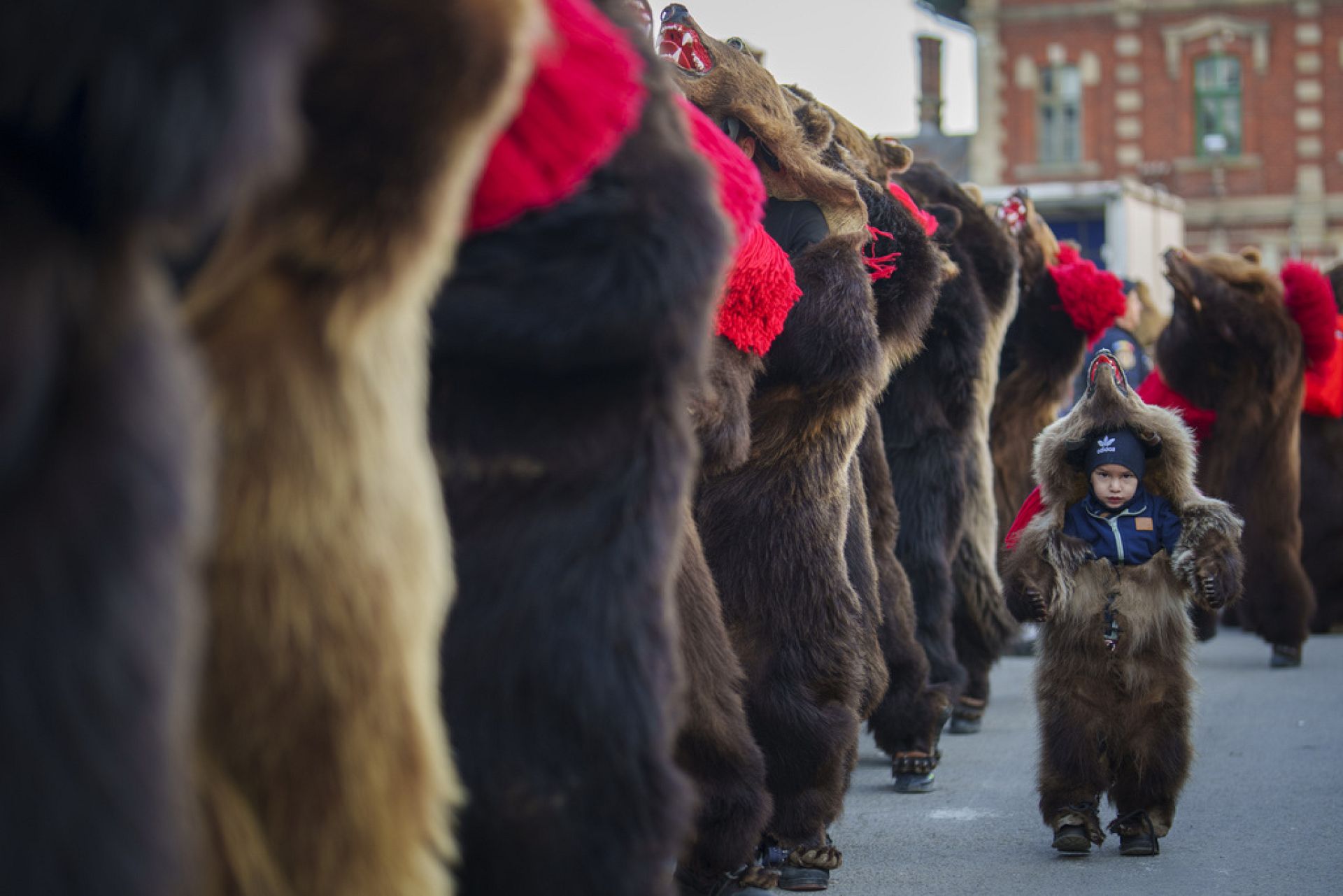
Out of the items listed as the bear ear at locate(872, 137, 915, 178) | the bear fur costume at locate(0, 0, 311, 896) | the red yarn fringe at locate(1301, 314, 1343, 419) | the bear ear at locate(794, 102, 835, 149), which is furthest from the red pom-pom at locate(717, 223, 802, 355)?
the red yarn fringe at locate(1301, 314, 1343, 419)

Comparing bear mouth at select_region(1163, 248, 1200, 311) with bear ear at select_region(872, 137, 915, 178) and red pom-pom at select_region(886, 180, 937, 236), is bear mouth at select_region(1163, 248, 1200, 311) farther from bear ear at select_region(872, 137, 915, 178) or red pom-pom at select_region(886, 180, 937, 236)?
red pom-pom at select_region(886, 180, 937, 236)

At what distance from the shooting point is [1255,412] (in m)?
8.83

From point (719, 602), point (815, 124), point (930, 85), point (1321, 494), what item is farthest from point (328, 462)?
point (930, 85)

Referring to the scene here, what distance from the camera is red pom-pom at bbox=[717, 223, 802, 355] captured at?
3.94m

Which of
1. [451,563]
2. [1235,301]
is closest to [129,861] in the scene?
[451,563]

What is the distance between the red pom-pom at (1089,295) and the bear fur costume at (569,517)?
6135mm

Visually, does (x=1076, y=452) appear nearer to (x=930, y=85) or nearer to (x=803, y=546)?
(x=803, y=546)

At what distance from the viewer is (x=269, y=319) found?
173 centimetres

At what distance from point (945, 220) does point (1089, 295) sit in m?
1.28

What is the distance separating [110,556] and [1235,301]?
815 cm

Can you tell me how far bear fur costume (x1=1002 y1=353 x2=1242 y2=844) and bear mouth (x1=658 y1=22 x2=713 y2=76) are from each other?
→ 5.59ft

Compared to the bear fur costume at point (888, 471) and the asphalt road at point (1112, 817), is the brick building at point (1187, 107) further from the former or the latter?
the bear fur costume at point (888, 471)

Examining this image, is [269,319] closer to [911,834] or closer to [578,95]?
[578,95]

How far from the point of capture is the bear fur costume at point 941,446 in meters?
6.50
